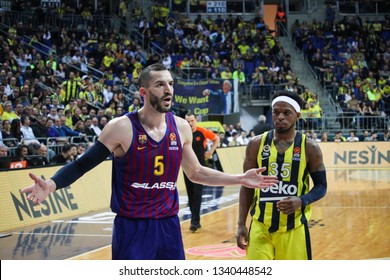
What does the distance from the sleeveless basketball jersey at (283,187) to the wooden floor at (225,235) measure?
345 cm

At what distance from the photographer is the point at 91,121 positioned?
18.0 m

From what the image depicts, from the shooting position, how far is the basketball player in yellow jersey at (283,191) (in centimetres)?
532

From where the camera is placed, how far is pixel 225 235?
1076 centimetres

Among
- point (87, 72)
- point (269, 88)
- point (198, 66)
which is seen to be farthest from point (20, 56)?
point (269, 88)

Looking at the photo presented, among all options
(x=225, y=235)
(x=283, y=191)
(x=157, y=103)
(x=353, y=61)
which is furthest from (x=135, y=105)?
(x=157, y=103)

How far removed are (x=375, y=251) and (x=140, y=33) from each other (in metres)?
22.4

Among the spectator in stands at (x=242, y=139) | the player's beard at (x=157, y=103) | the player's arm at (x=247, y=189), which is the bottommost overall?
the spectator in stands at (x=242, y=139)

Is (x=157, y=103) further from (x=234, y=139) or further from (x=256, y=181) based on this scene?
(x=234, y=139)

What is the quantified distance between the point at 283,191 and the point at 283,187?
0.03 m

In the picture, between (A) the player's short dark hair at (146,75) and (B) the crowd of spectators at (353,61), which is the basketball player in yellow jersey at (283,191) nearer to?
(A) the player's short dark hair at (146,75)

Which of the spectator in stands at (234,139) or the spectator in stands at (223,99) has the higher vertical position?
the spectator in stands at (223,99)

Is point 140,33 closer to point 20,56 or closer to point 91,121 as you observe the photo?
point 20,56

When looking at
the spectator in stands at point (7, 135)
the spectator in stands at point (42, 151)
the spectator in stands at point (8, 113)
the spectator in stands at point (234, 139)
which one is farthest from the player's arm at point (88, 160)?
the spectator in stands at point (234, 139)

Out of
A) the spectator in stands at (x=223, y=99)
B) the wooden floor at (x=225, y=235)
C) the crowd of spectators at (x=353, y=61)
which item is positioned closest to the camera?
the wooden floor at (x=225, y=235)
